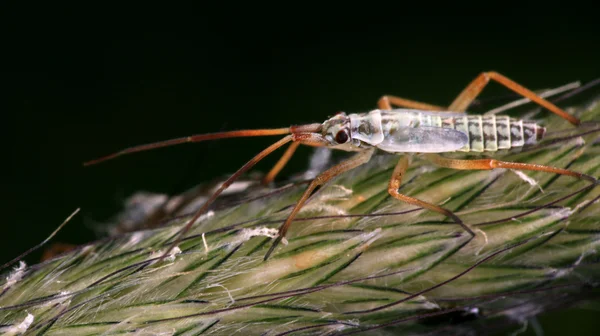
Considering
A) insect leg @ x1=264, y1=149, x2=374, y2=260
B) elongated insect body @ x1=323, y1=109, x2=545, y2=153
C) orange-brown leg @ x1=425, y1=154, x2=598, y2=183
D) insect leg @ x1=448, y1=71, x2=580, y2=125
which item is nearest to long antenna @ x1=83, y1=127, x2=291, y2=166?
insect leg @ x1=264, y1=149, x2=374, y2=260

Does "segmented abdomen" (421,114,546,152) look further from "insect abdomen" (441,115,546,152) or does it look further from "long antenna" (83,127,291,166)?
"long antenna" (83,127,291,166)

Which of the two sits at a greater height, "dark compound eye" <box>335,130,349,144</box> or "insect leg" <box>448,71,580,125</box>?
"dark compound eye" <box>335,130,349,144</box>

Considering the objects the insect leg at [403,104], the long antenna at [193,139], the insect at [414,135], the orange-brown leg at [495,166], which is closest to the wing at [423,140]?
the insect at [414,135]

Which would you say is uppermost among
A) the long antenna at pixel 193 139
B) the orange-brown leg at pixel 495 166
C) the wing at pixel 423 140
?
the long antenna at pixel 193 139

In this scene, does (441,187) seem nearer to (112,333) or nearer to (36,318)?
(112,333)

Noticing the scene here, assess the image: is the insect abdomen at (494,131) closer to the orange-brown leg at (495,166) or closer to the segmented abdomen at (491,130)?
the segmented abdomen at (491,130)

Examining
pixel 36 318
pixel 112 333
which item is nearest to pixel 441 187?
pixel 112 333

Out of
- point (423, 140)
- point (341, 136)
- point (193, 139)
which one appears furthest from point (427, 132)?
point (193, 139)
